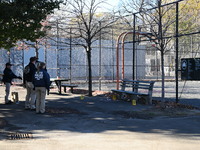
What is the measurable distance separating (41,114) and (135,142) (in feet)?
14.0

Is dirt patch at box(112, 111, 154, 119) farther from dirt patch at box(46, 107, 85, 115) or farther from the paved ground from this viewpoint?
dirt patch at box(46, 107, 85, 115)

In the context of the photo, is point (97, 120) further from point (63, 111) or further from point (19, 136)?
point (19, 136)

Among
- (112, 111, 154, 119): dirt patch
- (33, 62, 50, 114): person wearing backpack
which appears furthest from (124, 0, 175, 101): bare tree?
(33, 62, 50, 114): person wearing backpack

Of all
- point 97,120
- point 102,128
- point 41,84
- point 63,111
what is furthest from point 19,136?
point 63,111

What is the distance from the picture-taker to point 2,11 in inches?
366

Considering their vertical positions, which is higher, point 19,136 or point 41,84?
point 41,84

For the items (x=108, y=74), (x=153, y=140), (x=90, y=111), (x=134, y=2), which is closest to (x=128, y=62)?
(x=108, y=74)

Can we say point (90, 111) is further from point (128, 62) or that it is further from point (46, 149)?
point (128, 62)

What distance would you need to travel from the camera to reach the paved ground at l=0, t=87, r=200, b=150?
5918 millimetres

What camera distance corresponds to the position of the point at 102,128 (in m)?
7.43

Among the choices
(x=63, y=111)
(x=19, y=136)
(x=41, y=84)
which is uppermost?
(x=41, y=84)

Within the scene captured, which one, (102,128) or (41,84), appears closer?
(102,128)

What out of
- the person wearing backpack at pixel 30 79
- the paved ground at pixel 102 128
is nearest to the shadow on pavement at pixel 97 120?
the paved ground at pixel 102 128

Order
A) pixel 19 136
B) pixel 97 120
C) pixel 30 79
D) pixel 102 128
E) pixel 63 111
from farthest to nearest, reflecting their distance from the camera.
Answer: pixel 30 79 < pixel 63 111 < pixel 97 120 < pixel 102 128 < pixel 19 136
